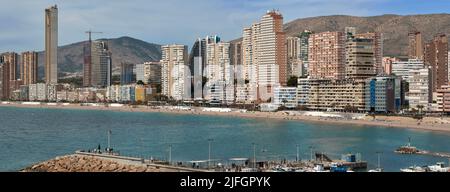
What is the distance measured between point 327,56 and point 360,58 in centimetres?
374

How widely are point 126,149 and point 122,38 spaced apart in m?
157

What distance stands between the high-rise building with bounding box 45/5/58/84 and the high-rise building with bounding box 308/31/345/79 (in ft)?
162

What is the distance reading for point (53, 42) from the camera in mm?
84125

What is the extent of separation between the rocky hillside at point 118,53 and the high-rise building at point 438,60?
10486 centimetres

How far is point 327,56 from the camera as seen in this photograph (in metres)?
41.7

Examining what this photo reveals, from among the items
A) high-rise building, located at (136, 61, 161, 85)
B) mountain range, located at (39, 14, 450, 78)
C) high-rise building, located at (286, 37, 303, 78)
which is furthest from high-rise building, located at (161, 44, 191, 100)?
mountain range, located at (39, 14, 450, 78)

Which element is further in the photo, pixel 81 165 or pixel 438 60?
pixel 438 60

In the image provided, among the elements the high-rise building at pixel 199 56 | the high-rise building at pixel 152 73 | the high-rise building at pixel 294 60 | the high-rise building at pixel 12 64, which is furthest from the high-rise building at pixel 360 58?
the high-rise building at pixel 12 64

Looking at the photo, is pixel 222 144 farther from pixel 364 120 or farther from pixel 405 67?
pixel 405 67

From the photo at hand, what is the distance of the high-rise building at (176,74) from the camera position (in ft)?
186

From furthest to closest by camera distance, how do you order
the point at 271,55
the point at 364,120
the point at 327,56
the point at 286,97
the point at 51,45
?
the point at 51,45 < the point at 271,55 < the point at 286,97 < the point at 327,56 < the point at 364,120

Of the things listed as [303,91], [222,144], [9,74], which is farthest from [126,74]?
[222,144]

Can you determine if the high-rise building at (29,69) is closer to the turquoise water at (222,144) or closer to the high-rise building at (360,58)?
the high-rise building at (360,58)
